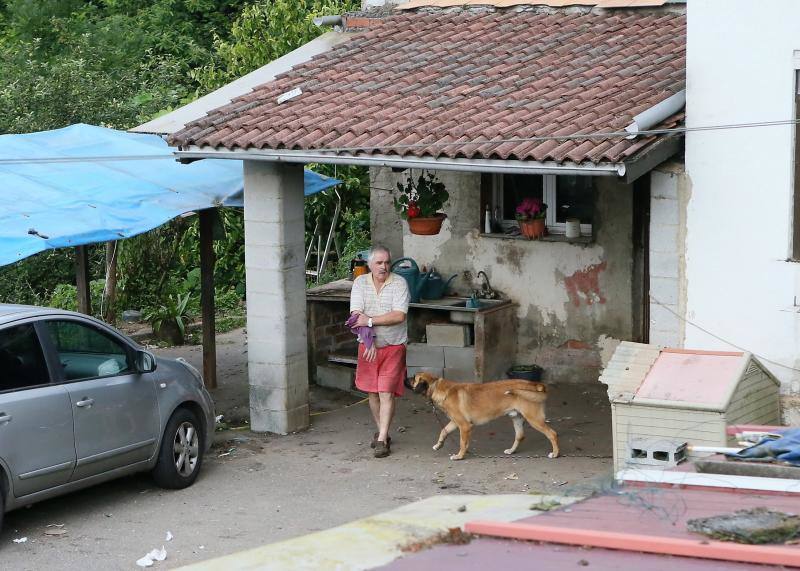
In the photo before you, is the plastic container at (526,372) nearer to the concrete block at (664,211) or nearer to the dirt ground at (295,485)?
the dirt ground at (295,485)

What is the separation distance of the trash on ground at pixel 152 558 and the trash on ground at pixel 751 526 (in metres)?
4.26

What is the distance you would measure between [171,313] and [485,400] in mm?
7212

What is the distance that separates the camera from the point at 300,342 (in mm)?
11289

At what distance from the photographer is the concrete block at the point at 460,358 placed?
12453mm

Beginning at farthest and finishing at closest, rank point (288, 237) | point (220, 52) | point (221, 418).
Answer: point (220, 52) < point (221, 418) < point (288, 237)

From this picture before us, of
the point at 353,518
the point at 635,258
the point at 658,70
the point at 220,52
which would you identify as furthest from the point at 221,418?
the point at 220,52

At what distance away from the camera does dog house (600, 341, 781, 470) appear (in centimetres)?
785

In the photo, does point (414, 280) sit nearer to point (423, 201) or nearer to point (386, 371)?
point (423, 201)

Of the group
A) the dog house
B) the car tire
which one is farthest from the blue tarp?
the dog house

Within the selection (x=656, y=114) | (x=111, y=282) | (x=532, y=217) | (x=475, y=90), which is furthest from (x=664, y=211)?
(x=111, y=282)

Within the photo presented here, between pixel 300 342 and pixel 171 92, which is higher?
pixel 171 92

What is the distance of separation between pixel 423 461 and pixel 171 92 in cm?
1220

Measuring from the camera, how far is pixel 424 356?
12.8 meters

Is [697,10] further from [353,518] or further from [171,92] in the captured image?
[171,92]
